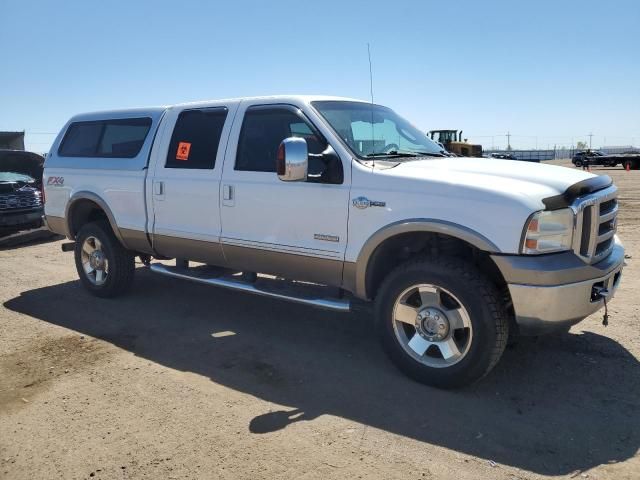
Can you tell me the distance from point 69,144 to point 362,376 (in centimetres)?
483

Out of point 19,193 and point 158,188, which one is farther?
point 19,193

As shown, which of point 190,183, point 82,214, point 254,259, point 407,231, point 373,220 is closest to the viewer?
point 407,231

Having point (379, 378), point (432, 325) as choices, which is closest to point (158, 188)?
point (379, 378)

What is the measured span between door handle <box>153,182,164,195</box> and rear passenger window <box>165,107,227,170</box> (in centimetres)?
20

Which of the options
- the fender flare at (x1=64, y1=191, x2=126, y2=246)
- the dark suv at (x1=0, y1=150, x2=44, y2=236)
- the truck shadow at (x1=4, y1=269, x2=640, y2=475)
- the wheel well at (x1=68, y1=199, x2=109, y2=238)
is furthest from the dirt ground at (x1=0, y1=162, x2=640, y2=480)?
the dark suv at (x1=0, y1=150, x2=44, y2=236)

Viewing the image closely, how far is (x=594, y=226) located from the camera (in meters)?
3.59

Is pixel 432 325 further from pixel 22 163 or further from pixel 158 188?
pixel 22 163

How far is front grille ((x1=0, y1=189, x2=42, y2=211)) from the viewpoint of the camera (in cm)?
1022

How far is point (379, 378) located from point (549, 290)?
140cm

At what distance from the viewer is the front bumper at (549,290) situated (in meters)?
3.37

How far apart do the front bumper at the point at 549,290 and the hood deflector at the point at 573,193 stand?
0.32 meters

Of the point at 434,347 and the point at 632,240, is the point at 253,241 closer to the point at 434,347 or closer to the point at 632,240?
the point at 434,347

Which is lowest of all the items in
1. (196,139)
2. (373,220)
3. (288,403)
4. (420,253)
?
(288,403)

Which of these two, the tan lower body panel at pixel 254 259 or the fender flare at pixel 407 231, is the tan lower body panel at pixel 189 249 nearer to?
the tan lower body panel at pixel 254 259
